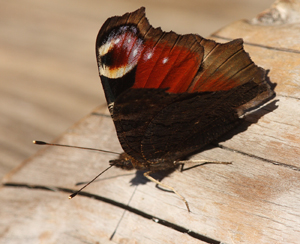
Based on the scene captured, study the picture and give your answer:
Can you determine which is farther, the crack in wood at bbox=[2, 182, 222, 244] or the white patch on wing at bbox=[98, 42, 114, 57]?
the white patch on wing at bbox=[98, 42, 114, 57]

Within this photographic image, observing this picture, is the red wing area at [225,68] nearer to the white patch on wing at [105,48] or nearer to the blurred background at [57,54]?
the white patch on wing at [105,48]

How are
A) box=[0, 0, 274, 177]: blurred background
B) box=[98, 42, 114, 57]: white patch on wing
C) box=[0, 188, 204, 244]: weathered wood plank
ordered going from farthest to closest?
box=[0, 0, 274, 177]: blurred background < box=[98, 42, 114, 57]: white patch on wing < box=[0, 188, 204, 244]: weathered wood plank

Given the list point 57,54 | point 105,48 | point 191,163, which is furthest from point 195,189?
point 57,54

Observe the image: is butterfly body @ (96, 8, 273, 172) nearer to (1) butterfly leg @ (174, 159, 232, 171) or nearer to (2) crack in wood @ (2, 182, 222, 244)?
(1) butterfly leg @ (174, 159, 232, 171)

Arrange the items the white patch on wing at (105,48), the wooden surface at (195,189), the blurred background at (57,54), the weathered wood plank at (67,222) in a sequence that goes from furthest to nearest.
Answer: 1. the blurred background at (57,54)
2. the white patch on wing at (105,48)
3. the weathered wood plank at (67,222)
4. the wooden surface at (195,189)

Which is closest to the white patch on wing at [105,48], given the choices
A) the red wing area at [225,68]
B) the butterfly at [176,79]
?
the butterfly at [176,79]

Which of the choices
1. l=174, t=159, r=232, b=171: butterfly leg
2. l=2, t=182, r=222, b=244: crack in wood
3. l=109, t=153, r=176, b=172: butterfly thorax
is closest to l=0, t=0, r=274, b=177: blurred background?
l=2, t=182, r=222, b=244: crack in wood

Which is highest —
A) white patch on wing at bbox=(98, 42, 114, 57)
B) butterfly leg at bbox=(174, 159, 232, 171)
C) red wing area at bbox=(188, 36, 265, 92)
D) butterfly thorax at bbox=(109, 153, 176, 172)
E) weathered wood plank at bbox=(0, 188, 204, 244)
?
red wing area at bbox=(188, 36, 265, 92)

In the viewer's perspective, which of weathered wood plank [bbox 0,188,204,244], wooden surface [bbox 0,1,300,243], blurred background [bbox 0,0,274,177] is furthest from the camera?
blurred background [bbox 0,0,274,177]
